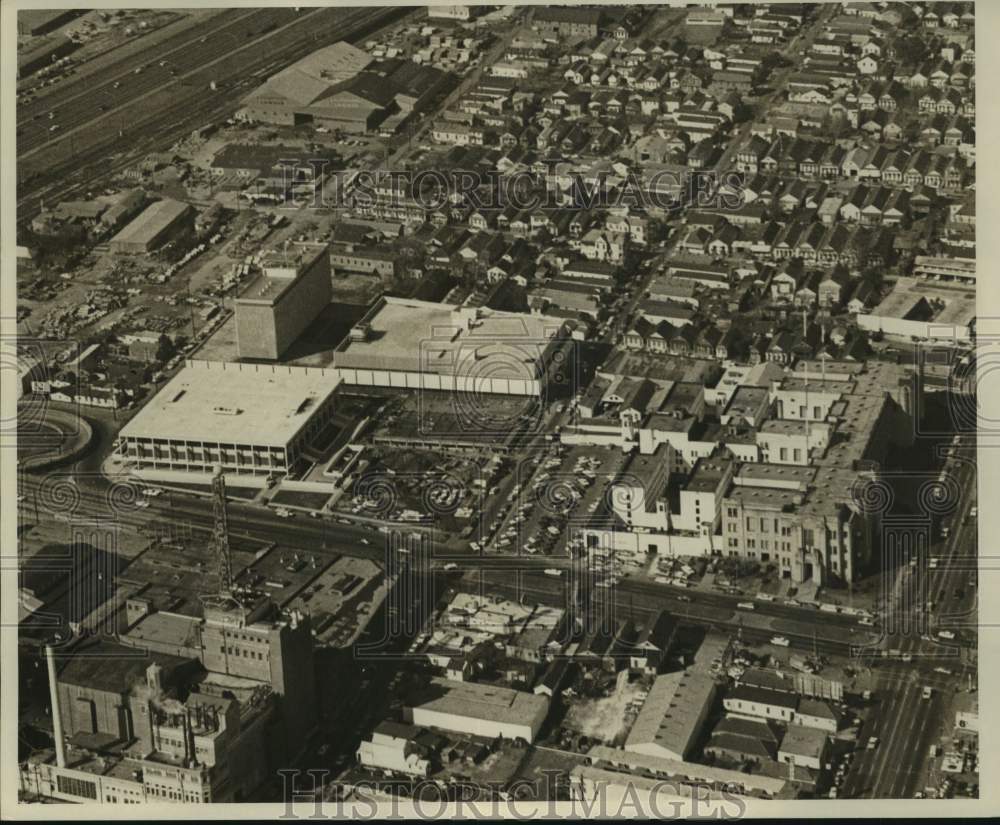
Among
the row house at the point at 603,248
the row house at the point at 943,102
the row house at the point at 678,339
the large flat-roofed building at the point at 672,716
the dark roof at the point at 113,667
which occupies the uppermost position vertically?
the row house at the point at 943,102

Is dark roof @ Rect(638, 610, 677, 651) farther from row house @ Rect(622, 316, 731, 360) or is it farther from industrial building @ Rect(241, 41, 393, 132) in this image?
industrial building @ Rect(241, 41, 393, 132)

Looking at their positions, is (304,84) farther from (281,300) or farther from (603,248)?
(281,300)

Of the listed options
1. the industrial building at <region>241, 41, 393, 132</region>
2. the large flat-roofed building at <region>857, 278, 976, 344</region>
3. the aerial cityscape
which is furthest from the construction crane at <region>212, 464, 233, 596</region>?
the industrial building at <region>241, 41, 393, 132</region>

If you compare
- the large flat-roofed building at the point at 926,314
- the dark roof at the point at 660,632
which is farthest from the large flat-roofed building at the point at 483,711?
the large flat-roofed building at the point at 926,314

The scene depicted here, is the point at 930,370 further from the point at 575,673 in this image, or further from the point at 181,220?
the point at 181,220

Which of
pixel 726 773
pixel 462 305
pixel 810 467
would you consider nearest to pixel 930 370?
pixel 810 467

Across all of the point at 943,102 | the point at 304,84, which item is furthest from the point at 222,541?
the point at 943,102

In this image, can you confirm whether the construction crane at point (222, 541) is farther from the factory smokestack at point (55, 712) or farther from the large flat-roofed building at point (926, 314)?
the large flat-roofed building at point (926, 314)
